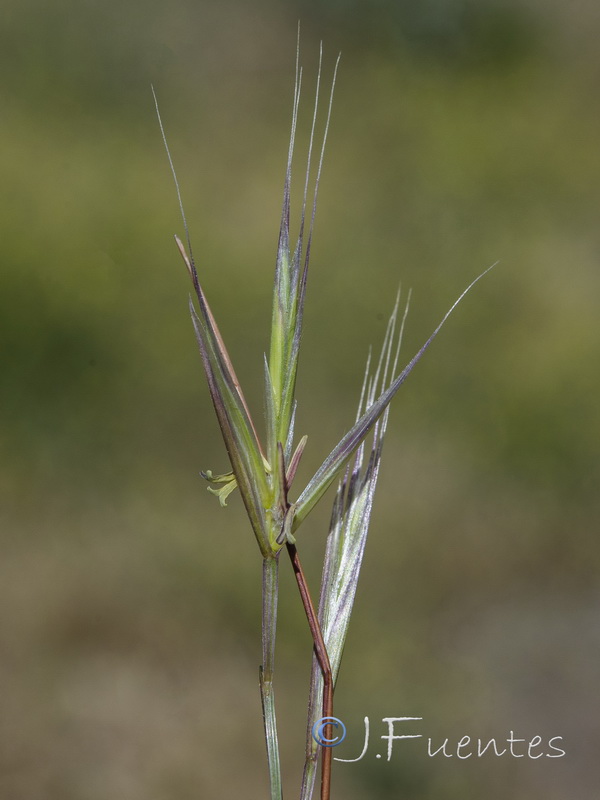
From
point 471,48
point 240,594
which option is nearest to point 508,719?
point 240,594

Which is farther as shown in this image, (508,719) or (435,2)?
(435,2)

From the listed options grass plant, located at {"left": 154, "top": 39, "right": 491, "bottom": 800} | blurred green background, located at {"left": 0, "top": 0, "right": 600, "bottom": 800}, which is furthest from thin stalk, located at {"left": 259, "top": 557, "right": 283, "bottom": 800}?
blurred green background, located at {"left": 0, "top": 0, "right": 600, "bottom": 800}

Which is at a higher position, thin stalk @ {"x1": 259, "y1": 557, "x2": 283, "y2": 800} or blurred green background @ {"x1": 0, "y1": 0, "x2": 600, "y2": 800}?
thin stalk @ {"x1": 259, "y1": 557, "x2": 283, "y2": 800}

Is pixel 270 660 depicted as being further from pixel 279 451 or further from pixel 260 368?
pixel 260 368

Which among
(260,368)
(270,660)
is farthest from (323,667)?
(260,368)

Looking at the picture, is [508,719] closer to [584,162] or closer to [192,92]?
[584,162]

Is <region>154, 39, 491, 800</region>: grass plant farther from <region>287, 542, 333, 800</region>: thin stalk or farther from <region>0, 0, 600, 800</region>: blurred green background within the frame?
<region>0, 0, 600, 800</region>: blurred green background
